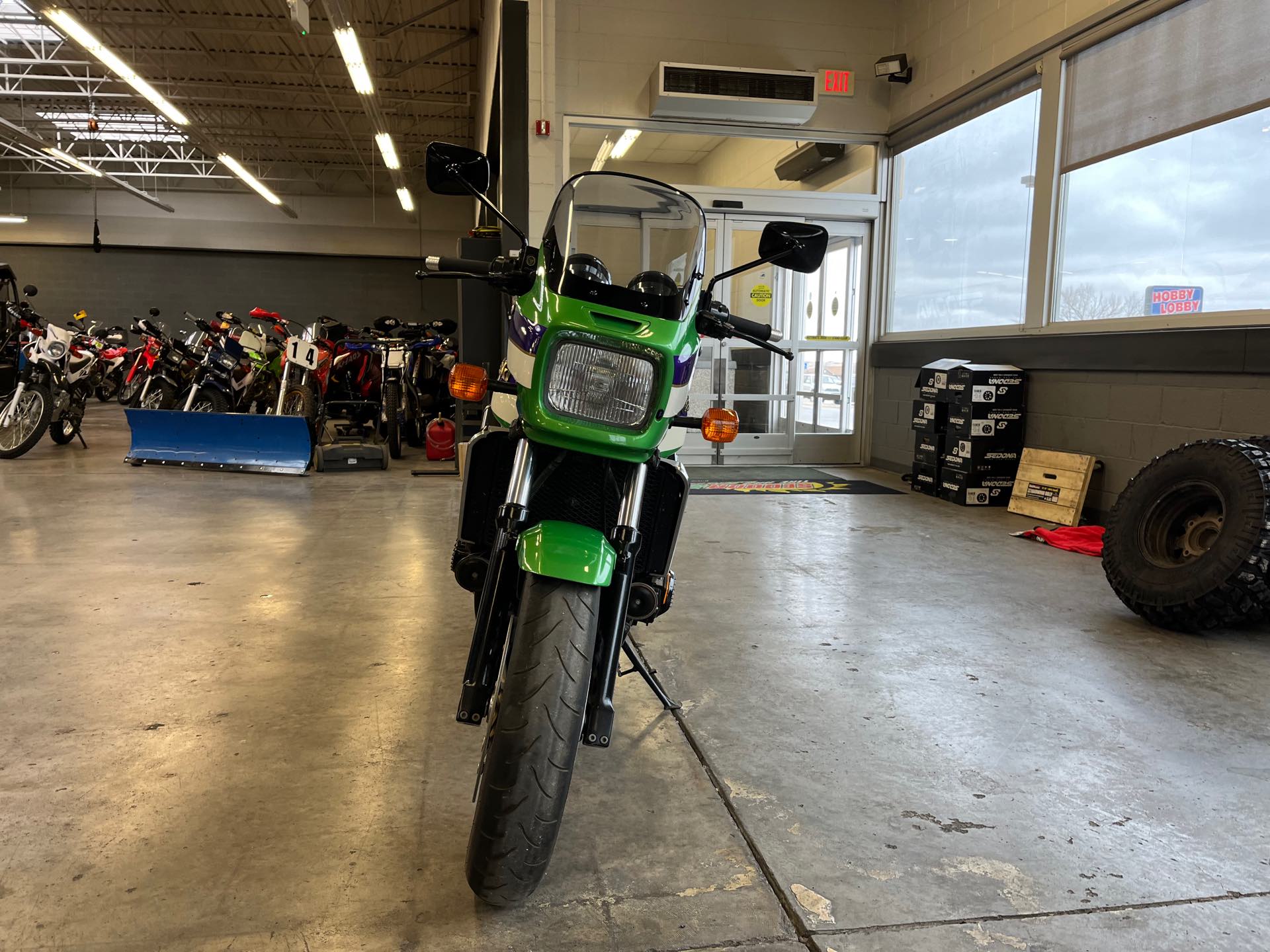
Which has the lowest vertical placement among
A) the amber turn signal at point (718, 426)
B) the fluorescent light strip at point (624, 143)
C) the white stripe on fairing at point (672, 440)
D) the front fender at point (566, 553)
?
the front fender at point (566, 553)

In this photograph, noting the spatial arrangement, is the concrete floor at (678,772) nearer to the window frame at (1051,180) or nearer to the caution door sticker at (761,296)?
the window frame at (1051,180)

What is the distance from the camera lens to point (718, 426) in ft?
6.15

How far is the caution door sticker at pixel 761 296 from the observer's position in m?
7.80

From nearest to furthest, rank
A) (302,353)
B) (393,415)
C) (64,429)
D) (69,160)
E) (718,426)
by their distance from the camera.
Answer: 1. (718,426)
2. (302,353)
3. (393,415)
4. (64,429)
5. (69,160)

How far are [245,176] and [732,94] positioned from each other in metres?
11.4

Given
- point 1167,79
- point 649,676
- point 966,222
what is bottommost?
point 649,676

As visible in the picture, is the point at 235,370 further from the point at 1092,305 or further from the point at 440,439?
the point at 1092,305

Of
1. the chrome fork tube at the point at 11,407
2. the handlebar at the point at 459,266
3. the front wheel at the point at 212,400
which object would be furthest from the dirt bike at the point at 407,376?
the handlebar at the point at 459,266

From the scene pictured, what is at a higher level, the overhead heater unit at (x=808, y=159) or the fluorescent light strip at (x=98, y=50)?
the fluorescent light strip at (x=98, y=50)

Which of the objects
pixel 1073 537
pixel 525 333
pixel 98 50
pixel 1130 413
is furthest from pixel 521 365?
pixel 98 50

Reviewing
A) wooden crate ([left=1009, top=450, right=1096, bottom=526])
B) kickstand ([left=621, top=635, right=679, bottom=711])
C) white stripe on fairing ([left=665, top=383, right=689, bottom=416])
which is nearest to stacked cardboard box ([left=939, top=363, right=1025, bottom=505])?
wooden crate ([left=1009, top=450, right=1096, bottom=526])

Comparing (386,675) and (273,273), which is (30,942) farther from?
(273,273)

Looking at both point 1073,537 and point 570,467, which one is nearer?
point 570,467

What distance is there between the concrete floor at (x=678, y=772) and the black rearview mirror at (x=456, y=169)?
4.37 ft
